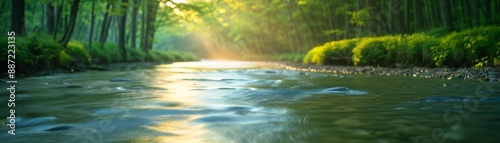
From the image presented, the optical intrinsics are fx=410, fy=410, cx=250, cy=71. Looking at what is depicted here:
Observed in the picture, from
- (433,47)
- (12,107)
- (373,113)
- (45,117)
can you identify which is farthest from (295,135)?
(433,47)

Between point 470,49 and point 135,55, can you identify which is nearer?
point 470,49

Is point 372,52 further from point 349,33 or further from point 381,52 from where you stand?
point 349,33

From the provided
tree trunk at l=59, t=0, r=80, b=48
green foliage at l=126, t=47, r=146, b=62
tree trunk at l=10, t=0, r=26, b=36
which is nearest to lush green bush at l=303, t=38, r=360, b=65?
tree trunk at l=59, t=0, r=80, b=48

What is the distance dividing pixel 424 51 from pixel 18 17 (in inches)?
422

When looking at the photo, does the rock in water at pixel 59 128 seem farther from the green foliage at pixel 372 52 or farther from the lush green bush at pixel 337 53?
the lush green bush at pixel 337 53

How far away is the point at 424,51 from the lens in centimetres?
1041

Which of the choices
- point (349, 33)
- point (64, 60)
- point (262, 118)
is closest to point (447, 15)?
point (349, 33)

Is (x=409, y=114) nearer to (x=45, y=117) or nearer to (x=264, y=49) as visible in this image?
(x=45, y=117)

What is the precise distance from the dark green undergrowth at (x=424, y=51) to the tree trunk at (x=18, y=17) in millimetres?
10088

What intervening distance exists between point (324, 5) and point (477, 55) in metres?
16.6

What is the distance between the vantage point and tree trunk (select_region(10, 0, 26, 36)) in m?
10.9

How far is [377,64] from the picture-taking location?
42.0ft

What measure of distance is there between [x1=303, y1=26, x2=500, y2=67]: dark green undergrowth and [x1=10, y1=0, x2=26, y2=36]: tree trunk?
33.1ft

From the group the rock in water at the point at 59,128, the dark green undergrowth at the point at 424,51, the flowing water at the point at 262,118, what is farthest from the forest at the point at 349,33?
the rock in water at the point at 59,128
